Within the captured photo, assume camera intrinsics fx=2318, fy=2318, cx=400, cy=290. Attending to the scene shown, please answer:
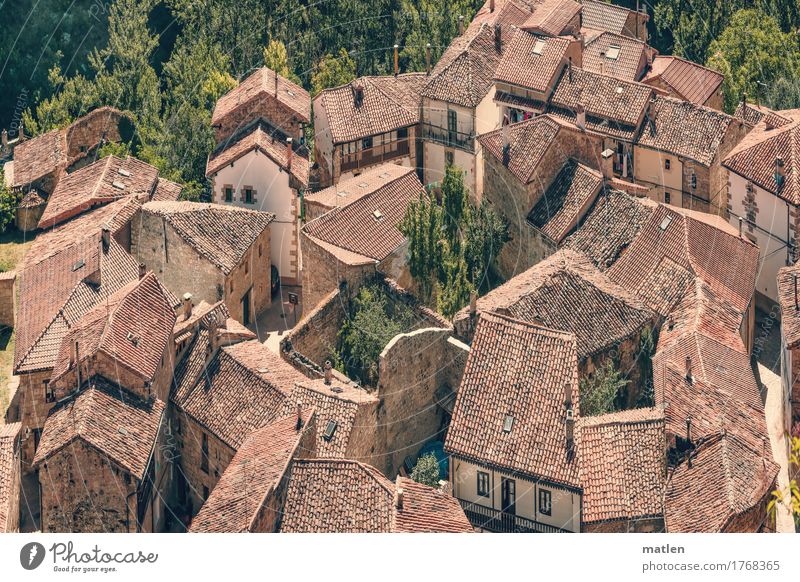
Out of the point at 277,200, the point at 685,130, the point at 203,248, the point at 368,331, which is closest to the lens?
the point at 368,331

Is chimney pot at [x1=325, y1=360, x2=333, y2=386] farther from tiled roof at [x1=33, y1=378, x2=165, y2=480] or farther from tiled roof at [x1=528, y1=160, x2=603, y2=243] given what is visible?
tiled roof at [x1=528, y1=160, x2=603, y2=243]

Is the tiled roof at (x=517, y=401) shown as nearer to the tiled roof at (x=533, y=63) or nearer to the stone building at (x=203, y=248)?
the stone building at (x=203, y=248)

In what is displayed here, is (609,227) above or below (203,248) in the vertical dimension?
above

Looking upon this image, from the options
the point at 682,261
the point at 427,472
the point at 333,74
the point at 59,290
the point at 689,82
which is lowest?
the point at 427,472

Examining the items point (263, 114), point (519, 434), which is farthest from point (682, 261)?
point (263, 114)

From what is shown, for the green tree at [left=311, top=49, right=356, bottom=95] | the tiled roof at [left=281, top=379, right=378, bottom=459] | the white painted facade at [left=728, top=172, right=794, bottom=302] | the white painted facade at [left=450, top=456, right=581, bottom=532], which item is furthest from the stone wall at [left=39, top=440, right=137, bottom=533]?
the green tree at [left=311, top=49, right=356, bottom=95]

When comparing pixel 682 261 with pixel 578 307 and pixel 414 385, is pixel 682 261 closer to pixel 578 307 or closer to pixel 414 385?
pixel 578 307
